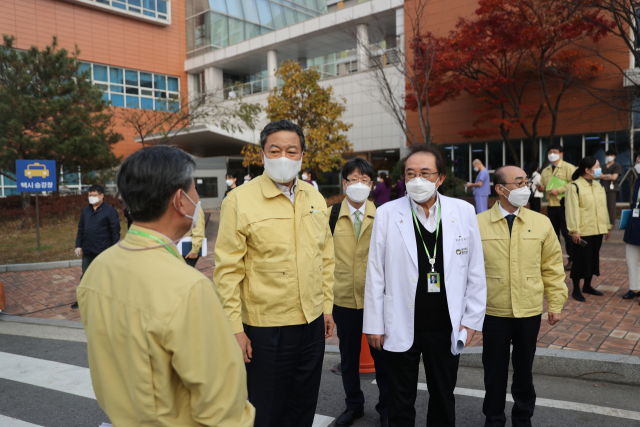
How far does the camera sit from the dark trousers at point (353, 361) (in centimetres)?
362

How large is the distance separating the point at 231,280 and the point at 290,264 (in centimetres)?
36

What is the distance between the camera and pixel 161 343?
4.38 ft

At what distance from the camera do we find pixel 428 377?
9.49 ft

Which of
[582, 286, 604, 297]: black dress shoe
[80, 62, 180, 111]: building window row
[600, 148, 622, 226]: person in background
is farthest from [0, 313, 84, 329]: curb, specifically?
[80, 62, 180, 111]: building window row

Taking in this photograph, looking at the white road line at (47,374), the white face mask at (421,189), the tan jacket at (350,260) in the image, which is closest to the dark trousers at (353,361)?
the tan jacket at (350,260)

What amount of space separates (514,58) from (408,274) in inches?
691

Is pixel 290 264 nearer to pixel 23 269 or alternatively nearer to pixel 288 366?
pixel 288 366

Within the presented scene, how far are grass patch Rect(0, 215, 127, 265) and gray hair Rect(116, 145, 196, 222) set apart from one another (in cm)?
1154

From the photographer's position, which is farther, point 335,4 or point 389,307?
point 335,4

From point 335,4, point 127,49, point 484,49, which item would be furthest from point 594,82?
point 127,49

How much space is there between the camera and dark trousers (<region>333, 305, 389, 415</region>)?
11.9ft

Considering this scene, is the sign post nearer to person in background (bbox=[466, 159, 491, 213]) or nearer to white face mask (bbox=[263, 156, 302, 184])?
white face mask (bbox=[263, 156, 302, 184])

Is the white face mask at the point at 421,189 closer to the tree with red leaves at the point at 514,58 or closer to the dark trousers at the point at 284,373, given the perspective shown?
the dark trousers at the point at 284,373

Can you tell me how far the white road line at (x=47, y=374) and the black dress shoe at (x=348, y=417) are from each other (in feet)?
7.63
